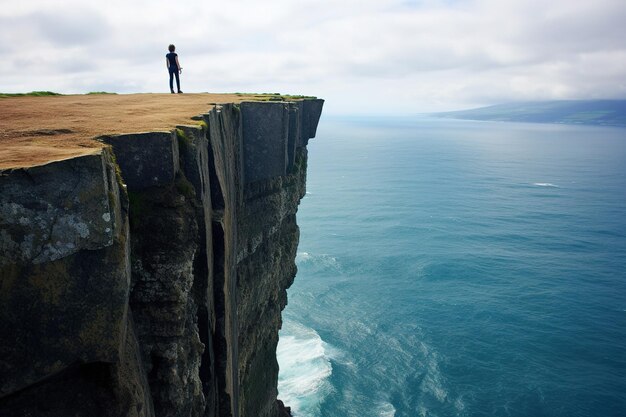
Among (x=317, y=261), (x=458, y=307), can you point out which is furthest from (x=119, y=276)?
(x=317, y=261)

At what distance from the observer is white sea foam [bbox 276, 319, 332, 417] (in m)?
40.4

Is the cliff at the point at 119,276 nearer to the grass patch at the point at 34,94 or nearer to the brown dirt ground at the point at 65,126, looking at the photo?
the brown dirt ground at the point at 65,126

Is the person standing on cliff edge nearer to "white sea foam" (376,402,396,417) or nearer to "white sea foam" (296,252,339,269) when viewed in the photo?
"white sea foam" (376,402,396,417)

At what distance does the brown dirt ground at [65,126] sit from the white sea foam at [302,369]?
100 ft

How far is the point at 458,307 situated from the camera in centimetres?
Result: 5678

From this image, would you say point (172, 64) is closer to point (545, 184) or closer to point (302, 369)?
point (302, 369)

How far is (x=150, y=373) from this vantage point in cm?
1091

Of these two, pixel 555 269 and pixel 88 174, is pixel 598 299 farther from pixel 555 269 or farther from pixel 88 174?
pixel 88 174

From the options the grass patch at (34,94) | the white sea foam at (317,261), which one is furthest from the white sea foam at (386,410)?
the grass patch at (34,94)

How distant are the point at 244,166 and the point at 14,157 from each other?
14.3 m

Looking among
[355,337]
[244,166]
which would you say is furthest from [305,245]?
[244,166]

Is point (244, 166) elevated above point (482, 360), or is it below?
above

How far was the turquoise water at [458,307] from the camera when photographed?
41.3 meters

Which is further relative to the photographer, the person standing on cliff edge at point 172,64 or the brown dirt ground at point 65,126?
Result: the person standing on cliff edge at point 172,64
